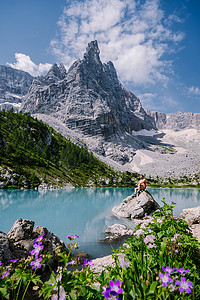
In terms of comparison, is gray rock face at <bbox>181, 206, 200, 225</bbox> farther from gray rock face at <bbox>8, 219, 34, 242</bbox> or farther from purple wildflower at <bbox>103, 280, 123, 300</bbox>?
purple wildflower at <bbox>103, 280, 123, 300</bbox>

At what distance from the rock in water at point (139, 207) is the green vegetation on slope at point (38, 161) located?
63584mm

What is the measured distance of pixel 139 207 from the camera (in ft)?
82.4

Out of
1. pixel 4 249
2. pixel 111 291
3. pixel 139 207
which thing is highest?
pixel 111 291

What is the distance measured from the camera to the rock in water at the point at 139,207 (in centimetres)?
2467

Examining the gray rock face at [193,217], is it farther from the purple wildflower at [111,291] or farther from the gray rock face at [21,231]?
the purple wildflower at [111,291]

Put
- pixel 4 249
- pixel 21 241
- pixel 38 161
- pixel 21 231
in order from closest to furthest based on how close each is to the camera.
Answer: pixel 4 249 → pixel 21 241 → pixel 21 231 → pixel 38 161

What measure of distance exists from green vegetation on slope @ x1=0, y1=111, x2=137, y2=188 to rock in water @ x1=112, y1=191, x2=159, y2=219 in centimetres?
6358

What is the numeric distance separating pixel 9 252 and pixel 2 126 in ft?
421

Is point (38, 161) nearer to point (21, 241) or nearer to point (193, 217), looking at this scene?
point (21, 241)

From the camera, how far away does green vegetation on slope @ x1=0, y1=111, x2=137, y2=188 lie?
84575 millimetres

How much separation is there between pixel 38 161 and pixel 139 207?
299 feet

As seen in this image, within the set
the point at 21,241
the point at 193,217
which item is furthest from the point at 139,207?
the point at 21,241

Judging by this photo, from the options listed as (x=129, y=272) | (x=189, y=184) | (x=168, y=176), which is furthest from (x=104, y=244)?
(x=168, y=176)

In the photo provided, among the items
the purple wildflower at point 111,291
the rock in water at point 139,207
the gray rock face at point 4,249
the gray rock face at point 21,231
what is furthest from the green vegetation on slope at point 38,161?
the purple wildflower at point 111,291
